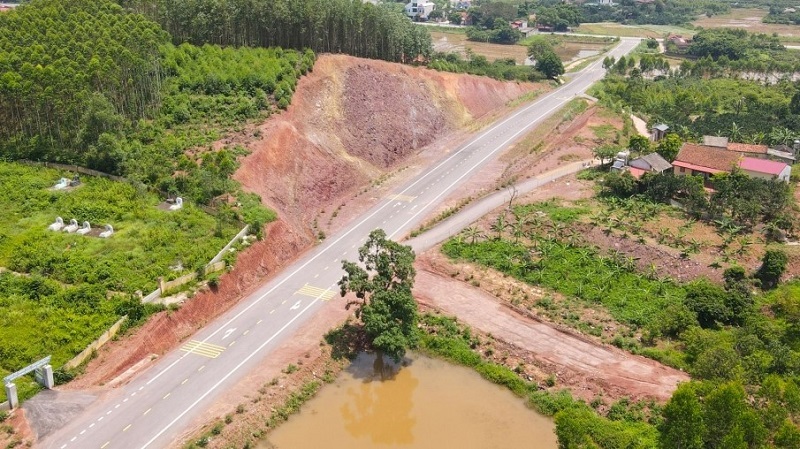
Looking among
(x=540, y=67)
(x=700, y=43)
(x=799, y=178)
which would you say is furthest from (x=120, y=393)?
(x=700, y=43)

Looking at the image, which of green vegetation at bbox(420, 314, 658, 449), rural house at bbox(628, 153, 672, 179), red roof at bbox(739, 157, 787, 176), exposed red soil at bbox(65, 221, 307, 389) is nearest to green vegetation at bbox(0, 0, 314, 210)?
exposed red soil at bbox(65, 221, 307, 389)

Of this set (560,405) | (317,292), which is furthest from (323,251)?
(560,405)

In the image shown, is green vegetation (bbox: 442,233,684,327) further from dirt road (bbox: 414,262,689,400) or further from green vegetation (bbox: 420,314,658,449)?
green vegetation (bbox: 420,314,658,449)

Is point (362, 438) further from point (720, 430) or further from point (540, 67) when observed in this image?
point (540, 67)

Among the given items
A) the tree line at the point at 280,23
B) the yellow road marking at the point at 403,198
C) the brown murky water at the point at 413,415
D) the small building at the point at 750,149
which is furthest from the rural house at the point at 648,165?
the tree line at the point at 280,23

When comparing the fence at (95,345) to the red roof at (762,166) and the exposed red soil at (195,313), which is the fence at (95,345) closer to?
the exposed red soil at (195,313)

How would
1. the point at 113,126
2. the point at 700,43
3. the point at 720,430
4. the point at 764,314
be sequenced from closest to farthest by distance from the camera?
1. the point at 720,430
2. the point at 764,314
3. the point at 113,126
4. the point at 700,43
